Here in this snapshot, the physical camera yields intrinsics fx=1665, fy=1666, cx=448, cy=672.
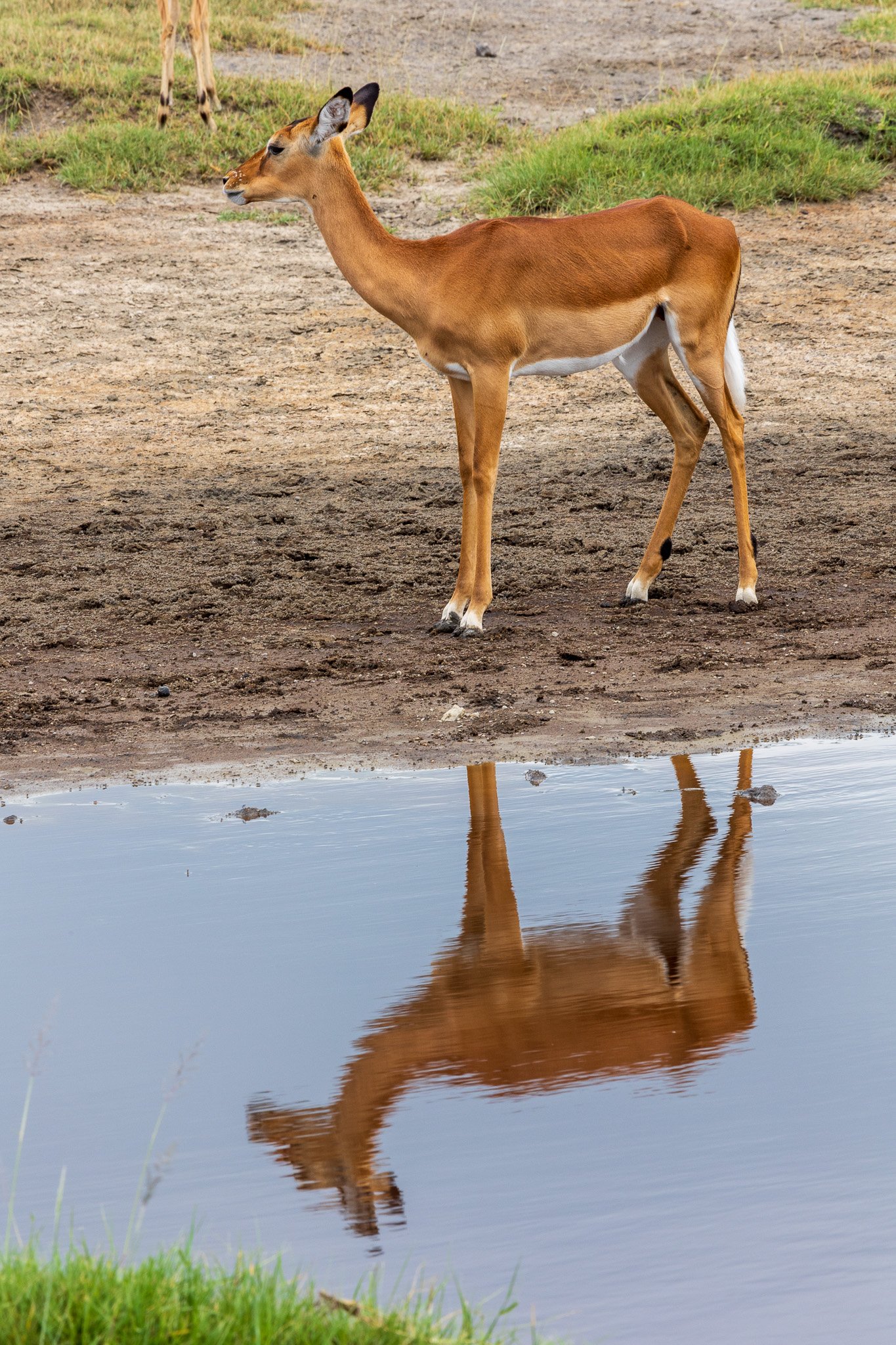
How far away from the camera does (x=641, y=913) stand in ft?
13.4

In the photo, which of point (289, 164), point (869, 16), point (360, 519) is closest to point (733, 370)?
point (289, 164)

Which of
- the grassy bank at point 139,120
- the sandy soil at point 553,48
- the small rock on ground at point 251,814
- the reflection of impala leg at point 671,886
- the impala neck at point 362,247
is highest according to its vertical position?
the sandy soil at point 553,48

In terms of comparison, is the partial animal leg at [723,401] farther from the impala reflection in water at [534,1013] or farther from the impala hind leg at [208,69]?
the impala hind leg at [208,69]

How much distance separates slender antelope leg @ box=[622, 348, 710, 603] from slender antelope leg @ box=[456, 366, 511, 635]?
32.0 inches

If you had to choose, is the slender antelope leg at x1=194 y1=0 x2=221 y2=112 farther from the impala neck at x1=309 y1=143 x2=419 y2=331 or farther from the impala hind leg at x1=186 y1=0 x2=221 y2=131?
the impala neck at x1=309 y1=143 x2=419 y2=331

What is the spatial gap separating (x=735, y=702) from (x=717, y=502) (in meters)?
3.15

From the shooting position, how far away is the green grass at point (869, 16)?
19047mm

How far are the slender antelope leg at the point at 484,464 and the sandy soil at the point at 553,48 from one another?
33.5ft

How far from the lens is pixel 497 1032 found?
3.44 metres

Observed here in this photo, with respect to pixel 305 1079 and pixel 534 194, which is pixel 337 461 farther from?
pixel 305 1079

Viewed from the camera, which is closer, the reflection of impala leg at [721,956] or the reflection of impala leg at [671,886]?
the reflection of impala leg at [721,956]

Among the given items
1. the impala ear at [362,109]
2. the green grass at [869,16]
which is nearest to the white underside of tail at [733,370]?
the impala ear at [362,109]

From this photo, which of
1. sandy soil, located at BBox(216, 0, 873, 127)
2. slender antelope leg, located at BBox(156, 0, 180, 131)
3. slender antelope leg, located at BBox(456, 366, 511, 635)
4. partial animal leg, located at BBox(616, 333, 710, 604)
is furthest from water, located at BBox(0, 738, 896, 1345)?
sandy soil, located at BBox(216, 0, 873, 127)

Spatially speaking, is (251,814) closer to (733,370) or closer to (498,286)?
(498,286)
